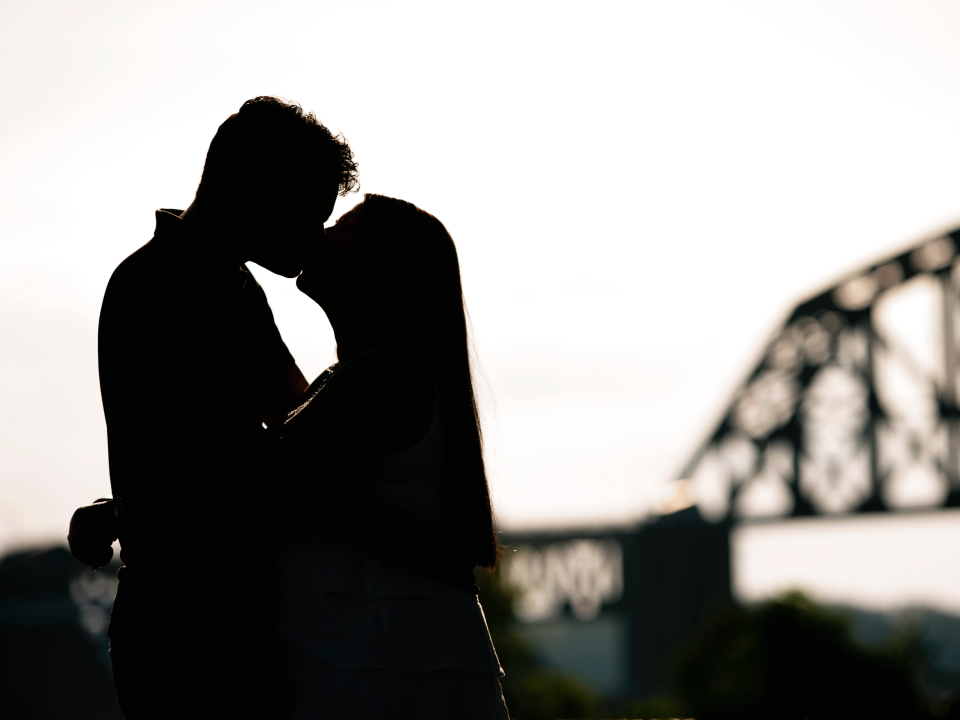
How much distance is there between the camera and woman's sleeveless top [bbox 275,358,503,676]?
2.49 m

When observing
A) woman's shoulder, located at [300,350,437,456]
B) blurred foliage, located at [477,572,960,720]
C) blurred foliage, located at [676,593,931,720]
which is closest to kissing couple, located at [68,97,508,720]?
woman's shoulder, located at [300,350,437,456]

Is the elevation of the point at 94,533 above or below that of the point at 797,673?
above

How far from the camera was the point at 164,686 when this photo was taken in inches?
96.8

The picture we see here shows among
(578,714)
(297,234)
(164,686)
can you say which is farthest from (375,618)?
(578,714)

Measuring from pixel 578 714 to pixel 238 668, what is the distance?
132ft

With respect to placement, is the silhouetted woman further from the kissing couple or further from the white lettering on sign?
the white lettering on sign

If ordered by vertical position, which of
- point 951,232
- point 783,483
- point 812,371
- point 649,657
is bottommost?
point 649,657

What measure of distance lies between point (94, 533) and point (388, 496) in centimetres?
65

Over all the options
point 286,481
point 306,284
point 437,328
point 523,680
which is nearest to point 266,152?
point 306,284

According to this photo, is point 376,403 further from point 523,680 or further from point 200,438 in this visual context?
point 523,680

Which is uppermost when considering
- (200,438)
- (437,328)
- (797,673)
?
(437,328)

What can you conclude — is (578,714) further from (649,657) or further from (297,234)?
(297,234)

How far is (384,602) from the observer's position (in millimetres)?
2516

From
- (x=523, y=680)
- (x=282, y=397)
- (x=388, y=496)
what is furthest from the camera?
(x=523, y=680)
